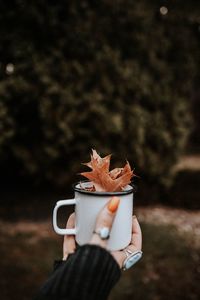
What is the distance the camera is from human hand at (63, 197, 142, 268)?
1.07 m

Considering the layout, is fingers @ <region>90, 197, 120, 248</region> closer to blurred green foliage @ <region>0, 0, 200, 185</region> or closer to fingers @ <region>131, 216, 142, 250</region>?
fingers @ <region>131, 216, 142, 250</region>

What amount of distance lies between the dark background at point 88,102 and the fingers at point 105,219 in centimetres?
346

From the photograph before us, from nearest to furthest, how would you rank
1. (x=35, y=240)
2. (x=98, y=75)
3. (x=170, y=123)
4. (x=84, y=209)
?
1. (x=84, y=209)
2. (x=35, y=240)
3. (x=98, y=75)
4. (x=170, y=123)

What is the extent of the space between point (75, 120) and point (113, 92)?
65cm

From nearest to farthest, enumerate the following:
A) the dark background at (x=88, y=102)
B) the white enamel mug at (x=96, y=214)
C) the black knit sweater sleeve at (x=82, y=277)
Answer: the black knit sweater sleeve at (x=82, y=277) < the white enamel mug at (x=96, y=214) < the dark background at (x=88, y=102)

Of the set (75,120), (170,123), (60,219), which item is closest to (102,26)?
(75,120)

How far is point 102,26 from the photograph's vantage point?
17.3 feet

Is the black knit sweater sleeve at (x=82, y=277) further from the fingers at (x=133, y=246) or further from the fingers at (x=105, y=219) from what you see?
the fingers at (x=133, y=246)

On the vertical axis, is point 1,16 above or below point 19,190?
above

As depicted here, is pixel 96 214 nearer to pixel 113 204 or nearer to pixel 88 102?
pixel 113 204

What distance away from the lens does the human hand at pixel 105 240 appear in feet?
3.51

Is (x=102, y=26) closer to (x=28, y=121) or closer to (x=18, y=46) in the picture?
(x=18, y=46)

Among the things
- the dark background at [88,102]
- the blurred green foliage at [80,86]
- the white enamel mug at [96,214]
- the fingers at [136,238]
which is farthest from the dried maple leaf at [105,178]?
the blurred green foliage at [80,86]

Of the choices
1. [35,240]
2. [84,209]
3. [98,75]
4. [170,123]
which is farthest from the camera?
[170,123]
